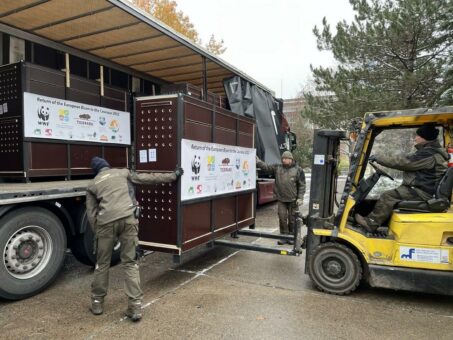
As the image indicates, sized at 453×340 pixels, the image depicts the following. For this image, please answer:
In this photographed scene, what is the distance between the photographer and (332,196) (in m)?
5.10

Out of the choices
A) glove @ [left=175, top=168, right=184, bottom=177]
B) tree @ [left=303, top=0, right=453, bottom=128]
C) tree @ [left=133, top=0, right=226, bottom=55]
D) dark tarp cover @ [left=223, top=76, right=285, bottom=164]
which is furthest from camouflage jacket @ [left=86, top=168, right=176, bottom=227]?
tree @ [left=133, top=0, right=226, bottom=55]

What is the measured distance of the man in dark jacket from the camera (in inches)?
169

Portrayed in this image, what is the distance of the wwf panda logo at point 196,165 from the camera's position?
4848mm

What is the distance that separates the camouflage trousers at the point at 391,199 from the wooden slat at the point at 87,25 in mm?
4637

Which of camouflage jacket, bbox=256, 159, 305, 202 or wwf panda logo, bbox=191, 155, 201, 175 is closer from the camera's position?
wwf panda logo, bbox=191, 155, 201, 175

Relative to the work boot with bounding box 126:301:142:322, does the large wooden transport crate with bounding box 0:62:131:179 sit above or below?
above

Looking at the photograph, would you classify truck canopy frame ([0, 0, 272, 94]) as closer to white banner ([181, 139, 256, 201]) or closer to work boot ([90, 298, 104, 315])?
white banner ([181, 139, 256, 201])

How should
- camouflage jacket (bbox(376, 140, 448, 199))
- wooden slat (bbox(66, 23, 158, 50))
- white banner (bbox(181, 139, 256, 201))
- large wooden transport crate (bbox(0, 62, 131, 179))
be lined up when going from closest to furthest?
camouflage jacket (bbox(376, 140, 448, 199)) < white banner (bbox(181, 139, 256, 201)) < large wooden transport crate (bbox(0, 62, 131, 179)) < wooden slat (bbox(66, 23, 158, 50))

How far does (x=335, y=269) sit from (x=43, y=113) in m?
4.88

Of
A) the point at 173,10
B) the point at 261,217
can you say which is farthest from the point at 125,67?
the point at 173,10

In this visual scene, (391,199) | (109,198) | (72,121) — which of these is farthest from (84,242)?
(391,199)

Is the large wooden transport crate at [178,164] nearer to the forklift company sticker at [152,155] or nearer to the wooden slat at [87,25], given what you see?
the forklift company sticker at [152,155]

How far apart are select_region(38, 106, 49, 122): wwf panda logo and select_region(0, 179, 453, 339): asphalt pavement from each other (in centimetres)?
236

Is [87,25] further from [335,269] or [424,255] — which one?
[424,255]
